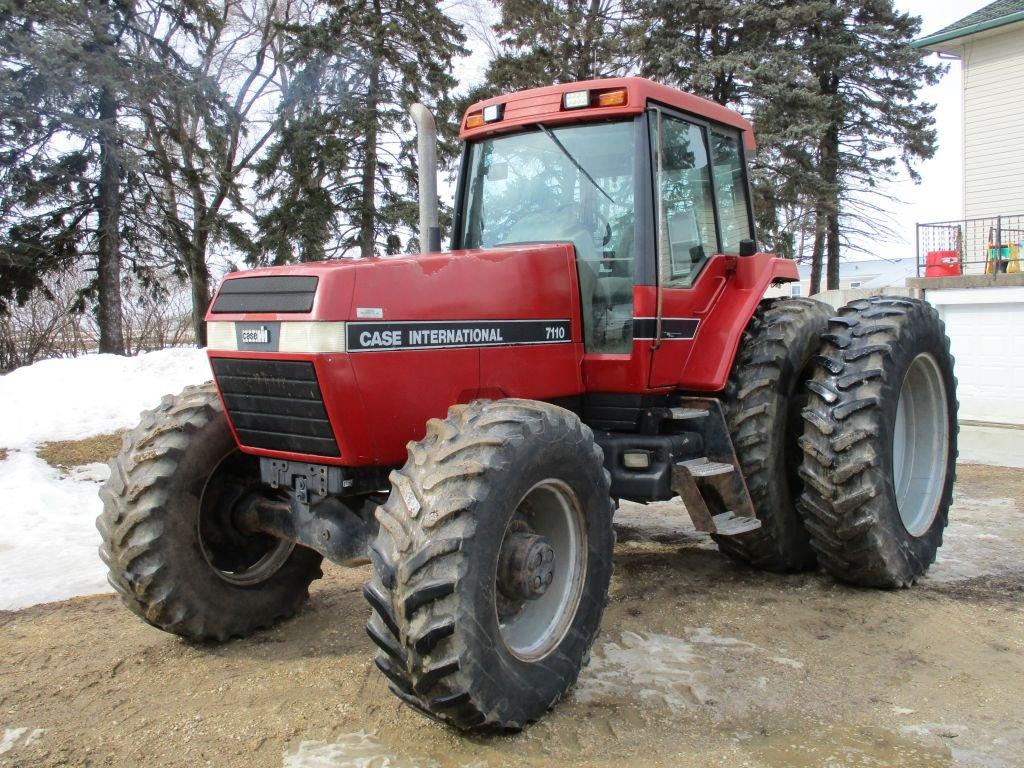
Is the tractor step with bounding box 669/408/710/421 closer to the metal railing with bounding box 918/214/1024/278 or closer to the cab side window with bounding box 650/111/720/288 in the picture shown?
the cab side window with bounding box 650/111/720/288

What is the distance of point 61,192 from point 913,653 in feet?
53.7

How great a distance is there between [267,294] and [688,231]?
8.03 ft

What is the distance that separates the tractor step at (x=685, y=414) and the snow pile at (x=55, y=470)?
142 inches

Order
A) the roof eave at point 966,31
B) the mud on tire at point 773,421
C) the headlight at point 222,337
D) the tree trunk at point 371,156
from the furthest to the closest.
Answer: the tree trunk at point 371,156
the roof eave at point 966,31
the mud on tire at point 773,421
the headlight at point 222,337

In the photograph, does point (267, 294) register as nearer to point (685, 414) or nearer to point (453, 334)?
point (453, 334)

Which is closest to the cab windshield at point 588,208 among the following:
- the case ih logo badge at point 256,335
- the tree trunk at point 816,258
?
the case ih logo badge at point 256,335

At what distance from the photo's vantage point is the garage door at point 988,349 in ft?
43.6

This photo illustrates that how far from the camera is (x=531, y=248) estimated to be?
14.1 ft

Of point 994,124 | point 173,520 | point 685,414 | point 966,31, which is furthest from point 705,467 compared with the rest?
point 966,31

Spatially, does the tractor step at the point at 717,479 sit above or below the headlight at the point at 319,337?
below

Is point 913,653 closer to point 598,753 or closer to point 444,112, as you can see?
point 598,753

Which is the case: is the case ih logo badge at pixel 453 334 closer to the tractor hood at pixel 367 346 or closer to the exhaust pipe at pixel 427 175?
the tractor hood at pixel 367 346

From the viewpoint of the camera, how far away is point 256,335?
3.62 meters

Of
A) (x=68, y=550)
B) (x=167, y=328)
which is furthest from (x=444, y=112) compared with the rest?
(x=68, y=550)
